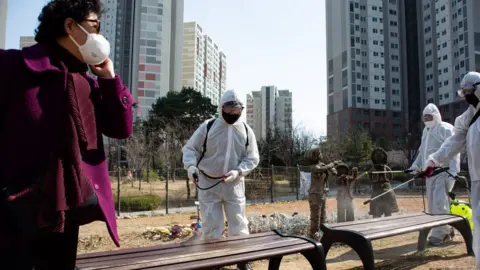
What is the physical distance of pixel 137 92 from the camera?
63.1m

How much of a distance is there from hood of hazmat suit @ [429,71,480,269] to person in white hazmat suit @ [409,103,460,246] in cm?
216

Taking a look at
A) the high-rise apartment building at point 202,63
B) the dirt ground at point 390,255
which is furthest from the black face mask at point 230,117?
the high-rise apartment building at point 202,63

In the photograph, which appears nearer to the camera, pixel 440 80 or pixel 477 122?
pixel 477 122

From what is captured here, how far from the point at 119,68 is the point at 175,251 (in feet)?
223

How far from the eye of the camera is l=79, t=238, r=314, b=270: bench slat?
2.32 m

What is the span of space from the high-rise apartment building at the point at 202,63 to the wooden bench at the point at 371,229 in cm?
6929

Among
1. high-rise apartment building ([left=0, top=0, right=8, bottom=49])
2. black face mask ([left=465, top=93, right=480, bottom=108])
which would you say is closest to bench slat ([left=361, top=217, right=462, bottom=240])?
black face mask ([left=465, top=93, right=480, bottom=108])

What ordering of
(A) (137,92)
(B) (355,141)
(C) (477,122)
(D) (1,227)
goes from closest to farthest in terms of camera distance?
1. (D) (1,227)
2. (C) (477,122)
3. (B) (355,141)
4. (A) (137,92)

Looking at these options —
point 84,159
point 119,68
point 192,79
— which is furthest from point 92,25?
point 192,79

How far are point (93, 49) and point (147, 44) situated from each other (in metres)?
65.3

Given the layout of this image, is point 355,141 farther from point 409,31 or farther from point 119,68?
point 119,68

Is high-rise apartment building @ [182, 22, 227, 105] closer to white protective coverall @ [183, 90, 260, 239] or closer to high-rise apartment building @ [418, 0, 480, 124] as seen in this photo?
high-rise apartment building @ [418, 0, 480, 124]

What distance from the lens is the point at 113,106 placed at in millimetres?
1791

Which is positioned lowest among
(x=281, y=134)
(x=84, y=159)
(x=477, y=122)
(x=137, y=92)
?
(x=84, y=159)
